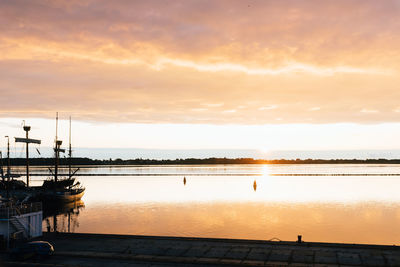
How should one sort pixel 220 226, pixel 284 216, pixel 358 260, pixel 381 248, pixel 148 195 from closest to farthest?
1. pixel 358 260
2. pixel 381 248
3. pixel 220 226
4. pixel 284 216
5. pixel 148 195

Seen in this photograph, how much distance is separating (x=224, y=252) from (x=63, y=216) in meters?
67.3

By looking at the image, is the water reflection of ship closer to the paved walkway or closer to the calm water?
the calm water

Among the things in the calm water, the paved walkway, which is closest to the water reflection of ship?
the calm water

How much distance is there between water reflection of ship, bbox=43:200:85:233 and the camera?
76625mm

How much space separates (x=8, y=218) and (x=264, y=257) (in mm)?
27539

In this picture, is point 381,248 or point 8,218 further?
point 8,218

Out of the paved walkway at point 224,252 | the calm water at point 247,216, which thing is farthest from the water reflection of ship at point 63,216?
the paved walkway at point 224,252

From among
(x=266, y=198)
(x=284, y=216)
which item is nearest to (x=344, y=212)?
(x=284, y=216)

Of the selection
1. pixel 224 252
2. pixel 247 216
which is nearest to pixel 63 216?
pixel 247 216

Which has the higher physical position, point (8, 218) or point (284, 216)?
point (8, 218)

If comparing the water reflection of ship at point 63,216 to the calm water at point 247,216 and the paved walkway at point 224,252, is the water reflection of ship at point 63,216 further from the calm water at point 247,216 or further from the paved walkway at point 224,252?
the paved walkway at point 224,252

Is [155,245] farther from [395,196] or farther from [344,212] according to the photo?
[395,196]

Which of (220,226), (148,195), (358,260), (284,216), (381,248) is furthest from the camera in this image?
(148,195)

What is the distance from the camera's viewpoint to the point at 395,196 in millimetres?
119062
